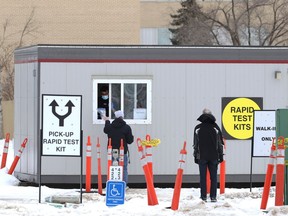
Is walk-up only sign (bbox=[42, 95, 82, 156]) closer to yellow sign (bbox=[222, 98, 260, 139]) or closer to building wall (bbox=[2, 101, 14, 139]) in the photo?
yellow sign (bbox=[222, 98, 260, 139])

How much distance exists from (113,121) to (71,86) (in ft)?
6.54

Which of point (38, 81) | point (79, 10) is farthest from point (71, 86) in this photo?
point (79, 10)

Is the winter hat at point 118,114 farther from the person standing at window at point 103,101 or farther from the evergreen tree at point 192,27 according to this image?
the evergreen tree at point 192,27

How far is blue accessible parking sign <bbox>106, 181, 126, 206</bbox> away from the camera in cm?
1606

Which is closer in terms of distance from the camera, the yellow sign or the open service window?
the open service window

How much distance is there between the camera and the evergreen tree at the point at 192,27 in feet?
173

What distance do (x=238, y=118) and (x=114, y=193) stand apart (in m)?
6.03

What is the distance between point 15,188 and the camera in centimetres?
1984

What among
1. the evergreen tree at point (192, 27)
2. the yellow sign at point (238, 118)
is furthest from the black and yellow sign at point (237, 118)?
the evergreen tree at point (192, 27)

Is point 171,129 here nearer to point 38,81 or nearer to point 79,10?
point 38,81

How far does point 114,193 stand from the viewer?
16.1 metres

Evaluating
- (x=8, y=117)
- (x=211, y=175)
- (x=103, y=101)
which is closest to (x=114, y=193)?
(x=211, y=175)

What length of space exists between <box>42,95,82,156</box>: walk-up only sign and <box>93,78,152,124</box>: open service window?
15.5 feet

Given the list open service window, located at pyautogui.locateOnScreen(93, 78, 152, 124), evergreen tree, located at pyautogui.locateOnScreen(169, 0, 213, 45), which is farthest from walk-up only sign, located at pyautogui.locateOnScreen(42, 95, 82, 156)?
evergreen tree, located at pyautogui.locateOnScreen(169, 0, 213, 45)
